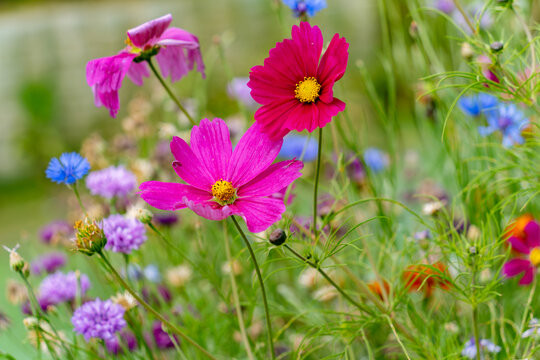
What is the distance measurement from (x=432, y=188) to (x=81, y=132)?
2242 millimetres

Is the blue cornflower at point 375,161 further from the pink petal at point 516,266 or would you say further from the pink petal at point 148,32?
the pink petal at point 148,32

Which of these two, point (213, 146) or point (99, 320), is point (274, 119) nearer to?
point (213, 146)

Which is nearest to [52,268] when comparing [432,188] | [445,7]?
[432,188]

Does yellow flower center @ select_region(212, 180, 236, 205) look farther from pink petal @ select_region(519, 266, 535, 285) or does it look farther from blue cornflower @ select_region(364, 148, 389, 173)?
blue cornflower @ select_region(364, 148, 389, 173)

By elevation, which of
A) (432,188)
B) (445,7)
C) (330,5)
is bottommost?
(432,188)

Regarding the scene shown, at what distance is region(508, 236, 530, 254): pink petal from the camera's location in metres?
0.66

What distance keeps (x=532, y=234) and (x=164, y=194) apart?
44cm

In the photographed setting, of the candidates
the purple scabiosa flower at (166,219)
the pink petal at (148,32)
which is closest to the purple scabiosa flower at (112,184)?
the purple scabiosa flower at (166,219)

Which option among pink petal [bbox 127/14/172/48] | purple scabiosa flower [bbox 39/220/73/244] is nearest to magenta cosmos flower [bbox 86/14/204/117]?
pink petal [bbox 127/14/172/48]

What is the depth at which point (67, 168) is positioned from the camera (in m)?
0.57

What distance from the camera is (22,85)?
9.18 feet

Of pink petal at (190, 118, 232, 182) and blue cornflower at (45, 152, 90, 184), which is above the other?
blue cornflower at (45, 152, 90, 184)

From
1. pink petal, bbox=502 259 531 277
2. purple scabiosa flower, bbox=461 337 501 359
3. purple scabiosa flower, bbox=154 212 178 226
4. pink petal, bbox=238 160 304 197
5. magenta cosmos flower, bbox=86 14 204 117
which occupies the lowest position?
purple scabiosa flower, bbox=461 337 501 359

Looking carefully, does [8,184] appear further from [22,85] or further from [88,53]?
[88,53]
